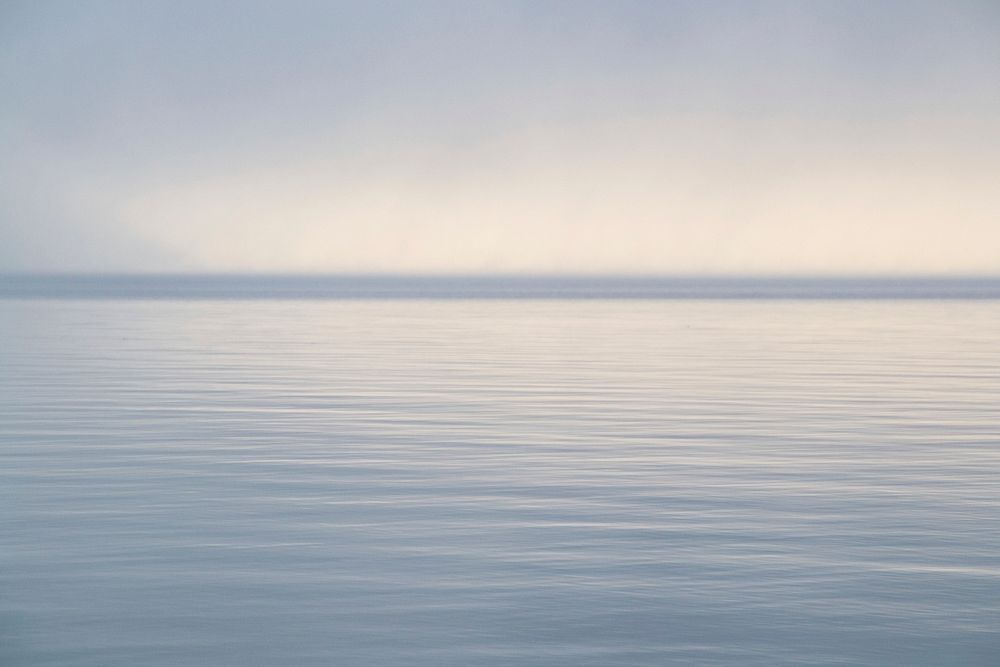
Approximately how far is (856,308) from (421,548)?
52731mm

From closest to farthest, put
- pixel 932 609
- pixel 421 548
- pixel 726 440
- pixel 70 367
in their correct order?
pixel 932 609
pixel 421 548
pixel 726 440
pixel 70 367

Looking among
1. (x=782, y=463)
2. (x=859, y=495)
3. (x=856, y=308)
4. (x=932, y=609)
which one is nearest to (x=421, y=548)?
(x=932, y=609)

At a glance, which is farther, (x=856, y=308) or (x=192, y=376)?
(x=856, y=308)

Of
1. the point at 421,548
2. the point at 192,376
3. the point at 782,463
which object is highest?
the point at 192,376

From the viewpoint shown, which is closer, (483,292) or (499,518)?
(499,518)

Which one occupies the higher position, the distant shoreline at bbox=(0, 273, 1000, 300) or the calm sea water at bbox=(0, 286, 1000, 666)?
the distant shoreline at bbox=(0, 273, 1000, 300)

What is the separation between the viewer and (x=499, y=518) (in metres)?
10.2

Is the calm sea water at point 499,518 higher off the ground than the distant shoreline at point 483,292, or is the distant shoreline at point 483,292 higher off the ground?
the distant shoreline at point 483,292

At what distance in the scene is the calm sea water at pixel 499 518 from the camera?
7145 millimetres

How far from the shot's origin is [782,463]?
512 inches

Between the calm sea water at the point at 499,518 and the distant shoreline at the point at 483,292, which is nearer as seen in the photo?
the calm sea water at the point at 499,518

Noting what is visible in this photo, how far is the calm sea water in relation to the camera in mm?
7145

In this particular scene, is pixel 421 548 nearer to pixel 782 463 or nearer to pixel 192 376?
pixel 782 463

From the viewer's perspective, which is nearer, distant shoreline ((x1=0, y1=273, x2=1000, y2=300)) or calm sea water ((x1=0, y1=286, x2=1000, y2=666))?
calm sea water ((x1=0, y1=286, x2=1000, y2=666))
